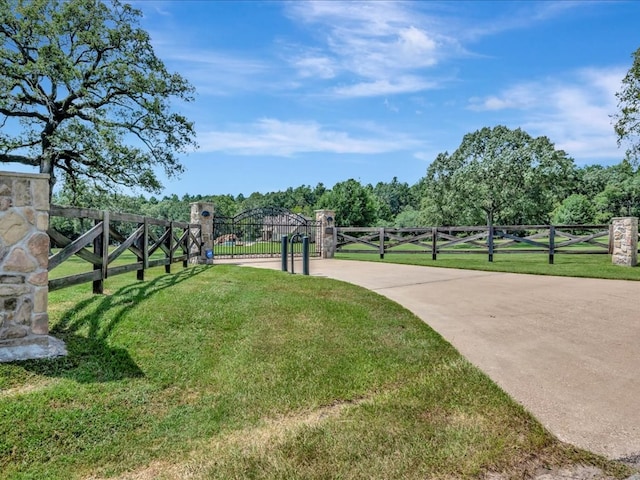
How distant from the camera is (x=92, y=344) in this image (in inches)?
151

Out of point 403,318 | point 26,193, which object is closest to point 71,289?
point 26,193

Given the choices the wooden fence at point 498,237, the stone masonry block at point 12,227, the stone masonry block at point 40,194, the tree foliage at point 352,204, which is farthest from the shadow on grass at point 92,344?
the tree foliage at point 352,204

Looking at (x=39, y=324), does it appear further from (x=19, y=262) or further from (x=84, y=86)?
(x=84, y=86)

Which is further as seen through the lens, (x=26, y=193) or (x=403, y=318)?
(x=403, y=318)

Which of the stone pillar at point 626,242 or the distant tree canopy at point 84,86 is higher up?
the distant tree canopy at point 84,86

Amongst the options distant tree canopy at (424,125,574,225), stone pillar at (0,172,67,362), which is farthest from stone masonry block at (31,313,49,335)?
distant tree canopy at (424,125,574,225)

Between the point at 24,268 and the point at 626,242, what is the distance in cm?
1394

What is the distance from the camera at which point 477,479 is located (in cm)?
212

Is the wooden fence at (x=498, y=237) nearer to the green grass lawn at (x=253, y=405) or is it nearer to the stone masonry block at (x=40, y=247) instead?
the green grass lawn at (x=253, y=405)

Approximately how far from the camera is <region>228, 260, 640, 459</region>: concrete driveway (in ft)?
Answer: 8.91

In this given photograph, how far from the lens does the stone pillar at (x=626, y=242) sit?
37.1 ft

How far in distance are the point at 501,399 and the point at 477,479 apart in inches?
39.4

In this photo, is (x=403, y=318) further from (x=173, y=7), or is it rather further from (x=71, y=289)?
(x=173, y=7)

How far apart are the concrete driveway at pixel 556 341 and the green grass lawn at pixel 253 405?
257 millimetres
